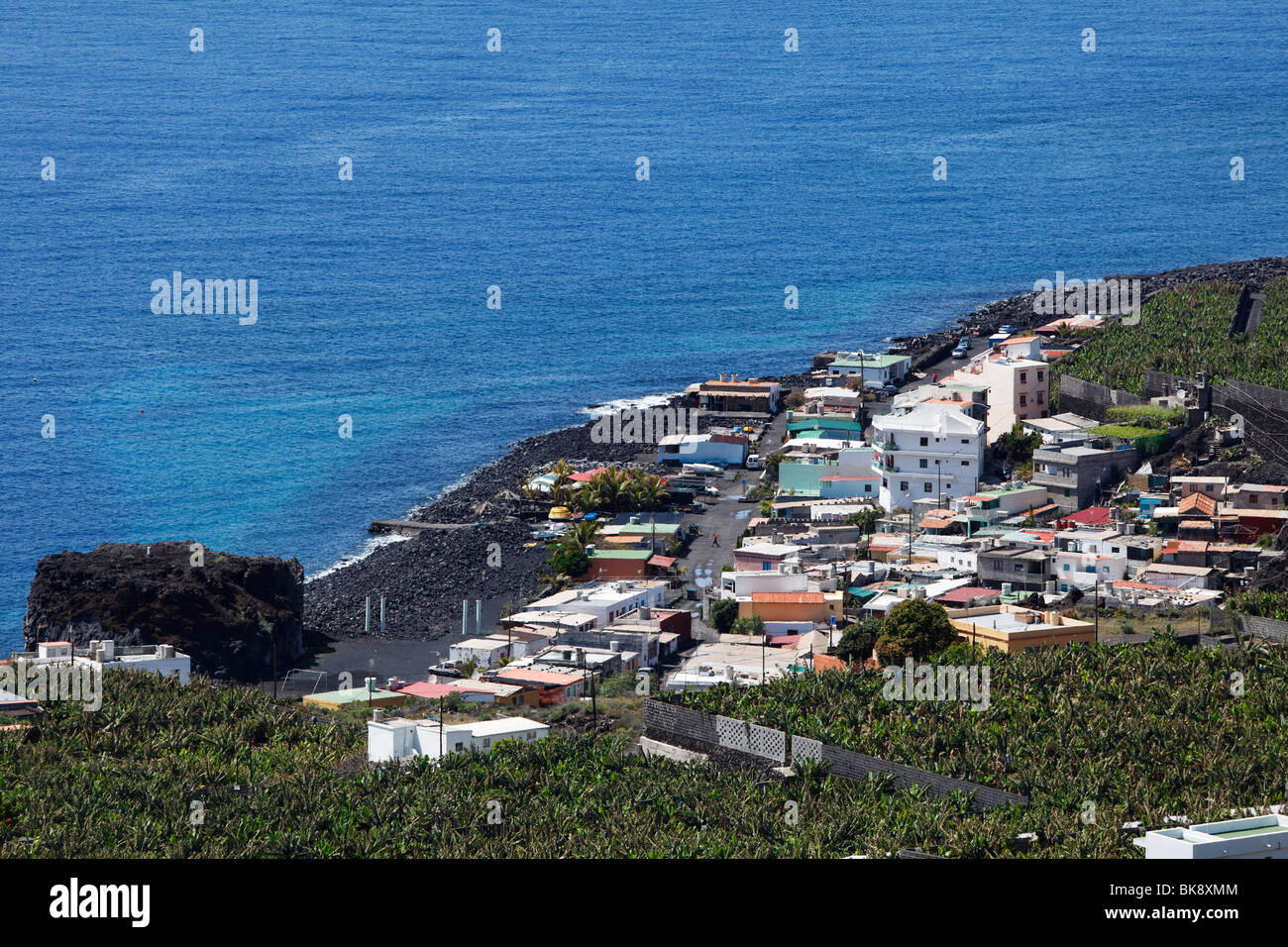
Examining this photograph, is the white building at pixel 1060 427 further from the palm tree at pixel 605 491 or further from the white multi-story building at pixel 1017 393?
the palm tree at pixel 605 491

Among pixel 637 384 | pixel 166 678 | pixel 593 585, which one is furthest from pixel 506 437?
pixel 166 678

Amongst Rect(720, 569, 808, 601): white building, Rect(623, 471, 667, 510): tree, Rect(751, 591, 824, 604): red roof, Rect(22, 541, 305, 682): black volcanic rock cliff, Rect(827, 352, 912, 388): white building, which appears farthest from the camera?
Rect(827, 352, 912, 388): white building

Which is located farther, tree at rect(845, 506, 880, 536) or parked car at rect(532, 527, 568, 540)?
parked car at rect(532, 527, 568, 540)

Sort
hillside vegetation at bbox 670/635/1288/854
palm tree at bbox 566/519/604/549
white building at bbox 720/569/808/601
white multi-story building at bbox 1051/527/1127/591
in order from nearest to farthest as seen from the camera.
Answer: hillside vegetation at bbox 670/635/1288/854, white multi-story building at bbox 1051/527/1127/591, white building at bbox 720/569/808/601, palm tree at bbox 566/519/604/549

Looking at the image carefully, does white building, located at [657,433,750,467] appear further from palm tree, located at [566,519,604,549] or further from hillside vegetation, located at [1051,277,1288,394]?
hillside vegetation, located at [1051,277,1288,394]

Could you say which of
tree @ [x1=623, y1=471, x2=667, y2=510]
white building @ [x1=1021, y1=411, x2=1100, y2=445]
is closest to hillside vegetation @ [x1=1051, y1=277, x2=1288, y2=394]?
white building @ [x1=1021, y1=411, x2=1100, y2=445]
